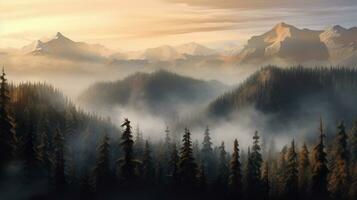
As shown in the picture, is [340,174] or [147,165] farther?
[147,165]

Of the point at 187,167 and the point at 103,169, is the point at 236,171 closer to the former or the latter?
the point at 187,167

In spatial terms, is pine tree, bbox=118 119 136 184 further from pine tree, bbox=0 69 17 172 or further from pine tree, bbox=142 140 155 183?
pine tree, bbox=142 140 155 183

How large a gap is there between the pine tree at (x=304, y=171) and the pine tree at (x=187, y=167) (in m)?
46.3

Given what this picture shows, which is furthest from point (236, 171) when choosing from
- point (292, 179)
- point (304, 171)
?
point (304, 171)

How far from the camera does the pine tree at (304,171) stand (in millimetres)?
151250

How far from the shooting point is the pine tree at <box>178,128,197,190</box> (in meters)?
112

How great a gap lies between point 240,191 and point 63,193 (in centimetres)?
3894

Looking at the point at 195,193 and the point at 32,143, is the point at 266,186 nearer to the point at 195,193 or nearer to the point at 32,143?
the point at 195,193

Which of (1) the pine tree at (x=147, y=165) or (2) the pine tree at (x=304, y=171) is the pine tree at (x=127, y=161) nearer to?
(1) the pine tree at (x=147, y=165)

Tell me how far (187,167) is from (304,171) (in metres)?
52.2

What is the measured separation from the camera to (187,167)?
371ft

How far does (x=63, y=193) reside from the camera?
125 meters

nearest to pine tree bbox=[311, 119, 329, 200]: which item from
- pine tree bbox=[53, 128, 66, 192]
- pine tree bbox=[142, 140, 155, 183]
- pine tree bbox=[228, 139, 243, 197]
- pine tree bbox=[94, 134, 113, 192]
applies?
pine tree bbox=[228, 139, 243, 197]

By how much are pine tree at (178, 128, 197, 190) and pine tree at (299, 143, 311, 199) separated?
152ft
